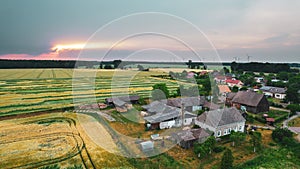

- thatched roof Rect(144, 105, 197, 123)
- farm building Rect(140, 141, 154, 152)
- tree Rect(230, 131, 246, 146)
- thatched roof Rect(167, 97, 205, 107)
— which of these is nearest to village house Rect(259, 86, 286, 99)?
thatched roof Rect(167, 97, 205, 107)

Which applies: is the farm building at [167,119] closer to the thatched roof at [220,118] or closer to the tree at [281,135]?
the thatched roof at [220,118]

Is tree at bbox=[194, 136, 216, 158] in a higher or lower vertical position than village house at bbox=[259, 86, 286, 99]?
lower

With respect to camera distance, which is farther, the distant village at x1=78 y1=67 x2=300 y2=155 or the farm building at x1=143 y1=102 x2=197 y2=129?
the farm building at x1=143 y1=102 x2=197 y2=129

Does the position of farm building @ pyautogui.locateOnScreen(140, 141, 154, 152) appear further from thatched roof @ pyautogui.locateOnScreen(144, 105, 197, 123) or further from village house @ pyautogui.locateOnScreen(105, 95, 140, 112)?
village house @ pyautogui.locateOnScreen(105, 95, 140, 112)

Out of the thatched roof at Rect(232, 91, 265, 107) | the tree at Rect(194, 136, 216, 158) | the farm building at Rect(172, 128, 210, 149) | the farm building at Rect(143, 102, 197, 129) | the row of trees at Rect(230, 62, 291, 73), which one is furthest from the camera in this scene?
the row of trees at Rect(230, 62, 291, 73)

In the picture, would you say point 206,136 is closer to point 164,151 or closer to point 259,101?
point 164,151

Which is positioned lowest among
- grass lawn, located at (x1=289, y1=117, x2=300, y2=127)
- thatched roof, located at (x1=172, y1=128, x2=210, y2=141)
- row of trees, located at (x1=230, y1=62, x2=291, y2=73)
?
grass lawn, located at (x1=289, y1=117, x2=300, y2=127)
